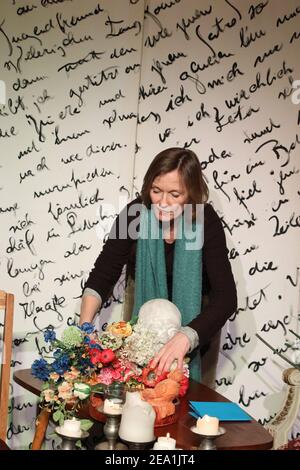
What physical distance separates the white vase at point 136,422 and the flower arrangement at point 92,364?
16cm

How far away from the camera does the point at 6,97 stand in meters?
2.71

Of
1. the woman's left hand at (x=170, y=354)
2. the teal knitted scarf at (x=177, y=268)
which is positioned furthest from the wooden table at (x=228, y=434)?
the teal knitted scarf at (x=177, y=268)

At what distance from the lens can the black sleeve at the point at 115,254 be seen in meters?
2.27

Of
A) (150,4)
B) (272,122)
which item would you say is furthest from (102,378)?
(150,4)

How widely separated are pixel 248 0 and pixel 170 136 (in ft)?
2.18

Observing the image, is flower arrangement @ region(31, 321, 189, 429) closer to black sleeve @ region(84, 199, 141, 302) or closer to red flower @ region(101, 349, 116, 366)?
red flower @ region(101, 349, 116, 366)

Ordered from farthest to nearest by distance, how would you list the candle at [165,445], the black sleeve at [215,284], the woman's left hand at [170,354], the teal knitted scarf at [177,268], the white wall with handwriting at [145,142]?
the white wall with handwriting at [145,142] < the teal knitted scarf at [177,268] < the black sleeve at [215,284] < the woman's left hand at [170,354] < the candle at [165,445]

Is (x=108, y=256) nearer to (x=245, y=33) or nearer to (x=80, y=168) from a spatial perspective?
(x=80, y=168)

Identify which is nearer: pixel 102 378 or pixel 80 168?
pixel 102 378

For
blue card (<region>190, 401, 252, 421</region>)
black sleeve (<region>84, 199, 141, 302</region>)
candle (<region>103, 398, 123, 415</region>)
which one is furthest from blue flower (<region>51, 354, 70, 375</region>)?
black sleeve (<region>84, 199, 141, 302</region>)

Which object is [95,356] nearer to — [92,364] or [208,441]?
[92,364]

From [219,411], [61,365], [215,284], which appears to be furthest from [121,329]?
[215,284]

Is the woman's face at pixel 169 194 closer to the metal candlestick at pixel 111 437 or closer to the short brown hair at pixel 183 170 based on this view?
the short brown hair at pixel 183 170

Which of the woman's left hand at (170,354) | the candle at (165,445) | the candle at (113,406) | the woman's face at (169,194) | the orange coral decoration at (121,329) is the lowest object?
the candle at (165,445)
